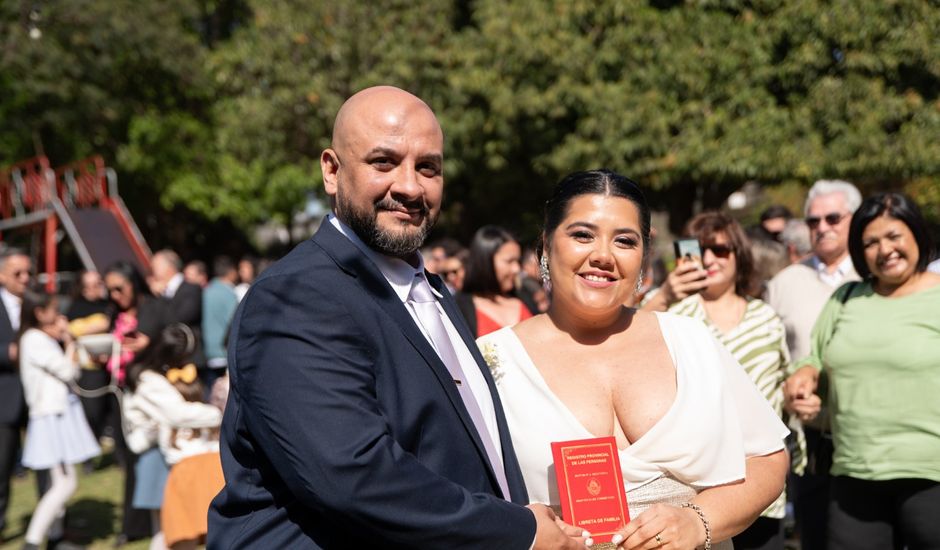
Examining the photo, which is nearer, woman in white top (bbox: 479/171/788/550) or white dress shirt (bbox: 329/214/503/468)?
white dress shirt (bbox: 329/214/503/468)

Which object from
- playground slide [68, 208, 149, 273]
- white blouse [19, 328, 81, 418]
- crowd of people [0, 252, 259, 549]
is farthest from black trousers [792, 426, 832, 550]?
playground slide [68, 208, 149, 273]

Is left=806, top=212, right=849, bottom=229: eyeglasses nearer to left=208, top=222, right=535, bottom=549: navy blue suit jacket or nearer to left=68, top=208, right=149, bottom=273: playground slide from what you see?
left=208, top=222, right=535, bottom=549: navy blue suit jacket

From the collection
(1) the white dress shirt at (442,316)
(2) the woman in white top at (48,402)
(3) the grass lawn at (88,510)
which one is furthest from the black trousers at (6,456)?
(1) the white dress shirt at (442,316)

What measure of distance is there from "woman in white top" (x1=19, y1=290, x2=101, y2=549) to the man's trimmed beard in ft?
18.5

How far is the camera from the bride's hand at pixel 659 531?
8.12 ft

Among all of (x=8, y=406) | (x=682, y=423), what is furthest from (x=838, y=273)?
(x=8, y=406)

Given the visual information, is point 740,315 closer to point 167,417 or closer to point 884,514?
point 884,514

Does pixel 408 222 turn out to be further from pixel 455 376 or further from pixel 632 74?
pixel 632 74

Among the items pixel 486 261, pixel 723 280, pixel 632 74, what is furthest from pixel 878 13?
pixel 723 280

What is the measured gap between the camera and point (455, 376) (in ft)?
7.75

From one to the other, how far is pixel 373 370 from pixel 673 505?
111 centimetres

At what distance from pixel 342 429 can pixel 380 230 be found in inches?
22.7

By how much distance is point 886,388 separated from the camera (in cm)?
402

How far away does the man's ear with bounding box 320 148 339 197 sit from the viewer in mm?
2404
